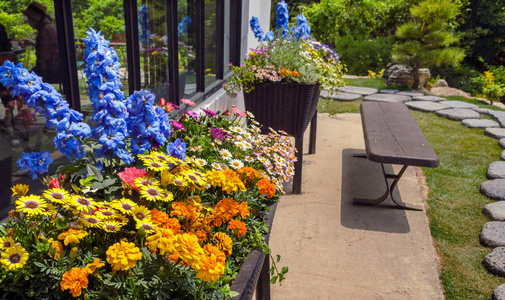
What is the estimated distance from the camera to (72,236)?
3.71 ft

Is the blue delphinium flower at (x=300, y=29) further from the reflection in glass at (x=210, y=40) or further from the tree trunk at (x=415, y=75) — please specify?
the tree trunk at (x=415, y=75)

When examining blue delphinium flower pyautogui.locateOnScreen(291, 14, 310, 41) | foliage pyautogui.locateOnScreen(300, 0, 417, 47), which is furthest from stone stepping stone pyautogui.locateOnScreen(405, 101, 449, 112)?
foliage pyautogui.locateOnScreen(300, 0, 417, 47)

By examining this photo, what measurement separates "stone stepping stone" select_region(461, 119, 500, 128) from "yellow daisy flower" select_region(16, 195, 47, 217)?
6.30 metres

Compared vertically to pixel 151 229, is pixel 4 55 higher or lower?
higher

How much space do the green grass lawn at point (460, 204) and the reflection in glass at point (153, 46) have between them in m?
2.25

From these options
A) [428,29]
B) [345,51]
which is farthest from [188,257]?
[345,51]

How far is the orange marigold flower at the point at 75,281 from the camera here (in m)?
1.05

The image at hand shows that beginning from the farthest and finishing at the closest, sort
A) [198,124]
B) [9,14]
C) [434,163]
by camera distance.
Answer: [434,163], [198,124], [9,14]

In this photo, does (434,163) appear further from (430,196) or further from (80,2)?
(80,2)

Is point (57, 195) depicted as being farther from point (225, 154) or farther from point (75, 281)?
point (225, 154)

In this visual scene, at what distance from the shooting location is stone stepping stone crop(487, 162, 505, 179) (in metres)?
4.29

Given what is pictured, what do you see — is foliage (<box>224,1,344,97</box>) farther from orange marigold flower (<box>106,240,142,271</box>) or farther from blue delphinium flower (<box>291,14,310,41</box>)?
orange marigold flower (<box>106,240,142,271</box>)

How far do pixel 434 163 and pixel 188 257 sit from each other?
2.50 metres

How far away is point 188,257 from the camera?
1.08 metres
